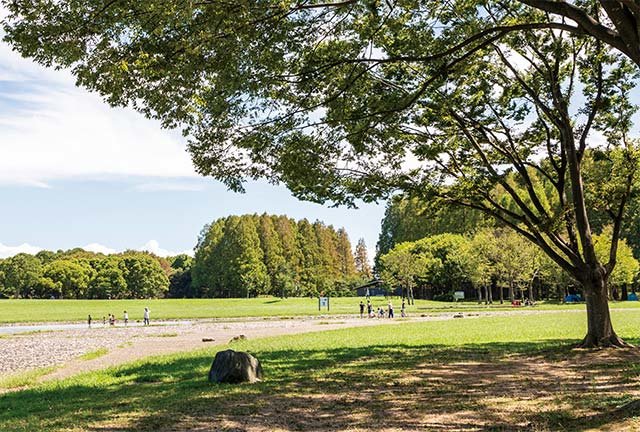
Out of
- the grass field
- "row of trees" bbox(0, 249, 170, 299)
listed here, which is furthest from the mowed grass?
"row of trees" bbox(0, 249, 170, 299)

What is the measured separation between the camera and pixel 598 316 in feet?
50.1

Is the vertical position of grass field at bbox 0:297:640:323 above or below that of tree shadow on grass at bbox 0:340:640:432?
below

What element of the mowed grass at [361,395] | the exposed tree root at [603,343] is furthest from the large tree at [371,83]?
the mowed grass at [361,395]

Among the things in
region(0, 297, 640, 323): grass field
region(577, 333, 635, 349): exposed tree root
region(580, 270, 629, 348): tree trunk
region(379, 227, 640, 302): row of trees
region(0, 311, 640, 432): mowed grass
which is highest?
region(379, 227, 640, 302): row of trees

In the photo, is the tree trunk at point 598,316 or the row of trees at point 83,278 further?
the row of trees at point 83,278

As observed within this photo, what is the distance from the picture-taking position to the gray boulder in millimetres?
11234

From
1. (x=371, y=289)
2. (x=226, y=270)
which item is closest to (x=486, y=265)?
(x=371, y=289)

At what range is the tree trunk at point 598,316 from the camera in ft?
49.6

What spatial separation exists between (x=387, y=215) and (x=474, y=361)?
11275 cm

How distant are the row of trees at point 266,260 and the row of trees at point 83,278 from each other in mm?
9816

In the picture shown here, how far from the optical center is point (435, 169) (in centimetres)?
1686

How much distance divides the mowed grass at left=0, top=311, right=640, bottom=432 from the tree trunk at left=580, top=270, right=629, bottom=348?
868 millimetres

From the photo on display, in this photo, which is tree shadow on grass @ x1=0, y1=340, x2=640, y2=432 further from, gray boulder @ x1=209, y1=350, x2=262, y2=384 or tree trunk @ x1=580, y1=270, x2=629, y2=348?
tree trunk @ x1=580, y1=270, x2=629, y2=348

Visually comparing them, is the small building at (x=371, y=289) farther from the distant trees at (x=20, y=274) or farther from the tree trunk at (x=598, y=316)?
the tree trunk at (x=598, y=316)
